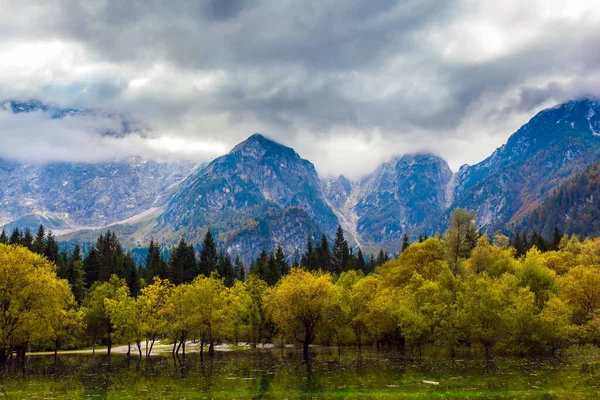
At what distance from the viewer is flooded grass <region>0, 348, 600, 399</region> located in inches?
1615

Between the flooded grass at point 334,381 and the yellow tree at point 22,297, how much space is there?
759 centimetres

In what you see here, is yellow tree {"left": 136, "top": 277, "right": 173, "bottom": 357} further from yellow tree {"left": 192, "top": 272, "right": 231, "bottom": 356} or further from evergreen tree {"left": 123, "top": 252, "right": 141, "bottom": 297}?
evergreen tree {"left": 123, "top": 252, "right": 141, "bottom": 297}

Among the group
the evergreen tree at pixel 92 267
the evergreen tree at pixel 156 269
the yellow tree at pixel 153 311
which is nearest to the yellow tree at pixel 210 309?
the yellow tree at pixel 153 311

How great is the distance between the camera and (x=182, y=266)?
18350 cm

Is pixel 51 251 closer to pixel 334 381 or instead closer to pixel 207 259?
pixel 207 259

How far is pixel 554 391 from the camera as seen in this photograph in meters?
39.7

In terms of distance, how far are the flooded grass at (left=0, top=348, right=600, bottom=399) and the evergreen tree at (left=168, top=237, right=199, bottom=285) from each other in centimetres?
10961

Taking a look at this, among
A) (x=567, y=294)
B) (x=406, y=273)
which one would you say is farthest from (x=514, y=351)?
(x=406, y=273)

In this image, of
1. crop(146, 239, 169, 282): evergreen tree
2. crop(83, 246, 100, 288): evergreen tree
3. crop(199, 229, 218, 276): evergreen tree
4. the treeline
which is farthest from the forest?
crop(199, 229, 218, 276): evergreen tree

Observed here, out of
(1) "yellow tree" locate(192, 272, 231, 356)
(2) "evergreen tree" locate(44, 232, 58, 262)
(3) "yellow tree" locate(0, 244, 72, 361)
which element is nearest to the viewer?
→ (3) "yellow tree" locate(0, 244, 72, 361)

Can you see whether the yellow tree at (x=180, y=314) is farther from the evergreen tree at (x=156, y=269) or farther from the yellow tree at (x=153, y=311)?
the evergreen tree at (x=156, y=269)

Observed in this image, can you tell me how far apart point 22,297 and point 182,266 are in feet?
355

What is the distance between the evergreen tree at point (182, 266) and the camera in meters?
181

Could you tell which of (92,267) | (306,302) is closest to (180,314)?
(306,302)
